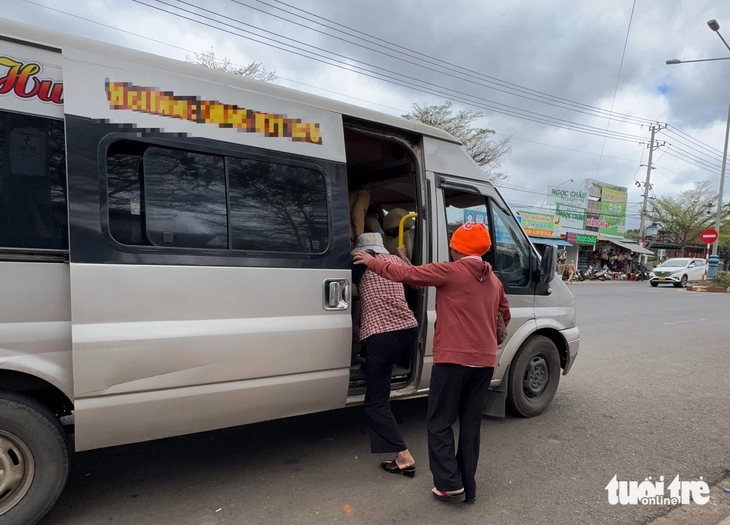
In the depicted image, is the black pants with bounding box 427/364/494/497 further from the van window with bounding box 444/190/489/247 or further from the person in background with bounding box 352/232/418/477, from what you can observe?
the van window with bounding box 444/190/489/247

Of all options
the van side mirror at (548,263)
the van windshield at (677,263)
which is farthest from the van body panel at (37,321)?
the van windshield at (677,263)

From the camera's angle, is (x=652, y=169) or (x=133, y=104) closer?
(x=133, y=104)

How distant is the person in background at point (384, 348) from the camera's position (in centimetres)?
339

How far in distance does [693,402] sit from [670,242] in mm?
44152

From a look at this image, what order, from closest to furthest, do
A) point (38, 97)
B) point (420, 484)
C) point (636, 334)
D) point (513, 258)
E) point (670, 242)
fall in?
point (38, 97) < point (420, 484) < point (513, 258) < point (636, 334) < point (670, 242)

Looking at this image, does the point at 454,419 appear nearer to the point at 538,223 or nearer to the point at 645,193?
→ the point at 538,223

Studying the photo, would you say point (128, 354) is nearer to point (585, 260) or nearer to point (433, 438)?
point (433, 438)

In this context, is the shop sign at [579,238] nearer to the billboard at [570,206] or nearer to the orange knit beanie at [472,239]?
the billboard at [570,206]

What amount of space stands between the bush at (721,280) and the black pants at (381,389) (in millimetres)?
26119

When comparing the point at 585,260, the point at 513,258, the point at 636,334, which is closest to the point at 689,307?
the point at 636,334

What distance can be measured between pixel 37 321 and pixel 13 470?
77 centimetres

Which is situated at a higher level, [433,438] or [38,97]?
[38,97]

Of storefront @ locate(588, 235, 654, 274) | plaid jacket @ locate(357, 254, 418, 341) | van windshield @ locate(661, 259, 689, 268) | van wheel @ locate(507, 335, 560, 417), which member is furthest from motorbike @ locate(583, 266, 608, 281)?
plaid jacket @ locate(357, 254, 418, 341)

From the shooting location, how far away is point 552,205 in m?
33.0
